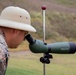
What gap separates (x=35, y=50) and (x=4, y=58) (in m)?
1.06

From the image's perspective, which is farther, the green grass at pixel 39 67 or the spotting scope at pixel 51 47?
the green grass at pixel 39 67

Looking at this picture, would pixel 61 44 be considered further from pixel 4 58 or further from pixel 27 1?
pixel 27 1

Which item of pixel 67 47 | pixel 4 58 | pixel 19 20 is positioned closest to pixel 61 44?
pixel 67 47

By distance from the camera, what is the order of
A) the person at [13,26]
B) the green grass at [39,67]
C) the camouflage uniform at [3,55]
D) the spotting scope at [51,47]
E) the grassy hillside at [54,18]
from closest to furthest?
the camouflage uniform at [3,55] → the person at [13,26] → the spotting scope at [51,47] → the green grass at [39,67] → the grassy hillside at [54,18]

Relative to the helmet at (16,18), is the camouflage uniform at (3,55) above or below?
below

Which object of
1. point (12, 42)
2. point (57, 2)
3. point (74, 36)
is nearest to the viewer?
point (12, 42)

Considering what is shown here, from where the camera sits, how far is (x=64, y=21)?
63.0 feet

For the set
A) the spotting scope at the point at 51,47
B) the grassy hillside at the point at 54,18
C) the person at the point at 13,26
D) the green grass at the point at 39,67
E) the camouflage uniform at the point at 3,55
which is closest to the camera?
the camouflage uniform at the point at 3,55

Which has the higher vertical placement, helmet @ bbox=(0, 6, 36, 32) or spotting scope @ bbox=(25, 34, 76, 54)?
helmet @ bbox=(0, 6, 36, 32)

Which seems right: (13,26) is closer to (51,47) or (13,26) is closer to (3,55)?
(3,55)

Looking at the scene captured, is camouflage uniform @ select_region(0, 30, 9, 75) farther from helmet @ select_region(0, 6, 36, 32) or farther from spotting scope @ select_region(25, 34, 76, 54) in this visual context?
spotting scope @ select_region(25, 34, 76, 54)

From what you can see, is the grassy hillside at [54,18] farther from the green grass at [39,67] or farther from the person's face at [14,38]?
the person's face at [14,38]

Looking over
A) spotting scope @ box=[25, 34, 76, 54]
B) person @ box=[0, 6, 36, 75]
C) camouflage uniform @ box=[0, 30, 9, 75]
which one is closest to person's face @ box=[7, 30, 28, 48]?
person @ box=[0, 6, 36, 75]

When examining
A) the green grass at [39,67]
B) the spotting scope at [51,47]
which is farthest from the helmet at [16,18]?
the green grass at [39,67]
